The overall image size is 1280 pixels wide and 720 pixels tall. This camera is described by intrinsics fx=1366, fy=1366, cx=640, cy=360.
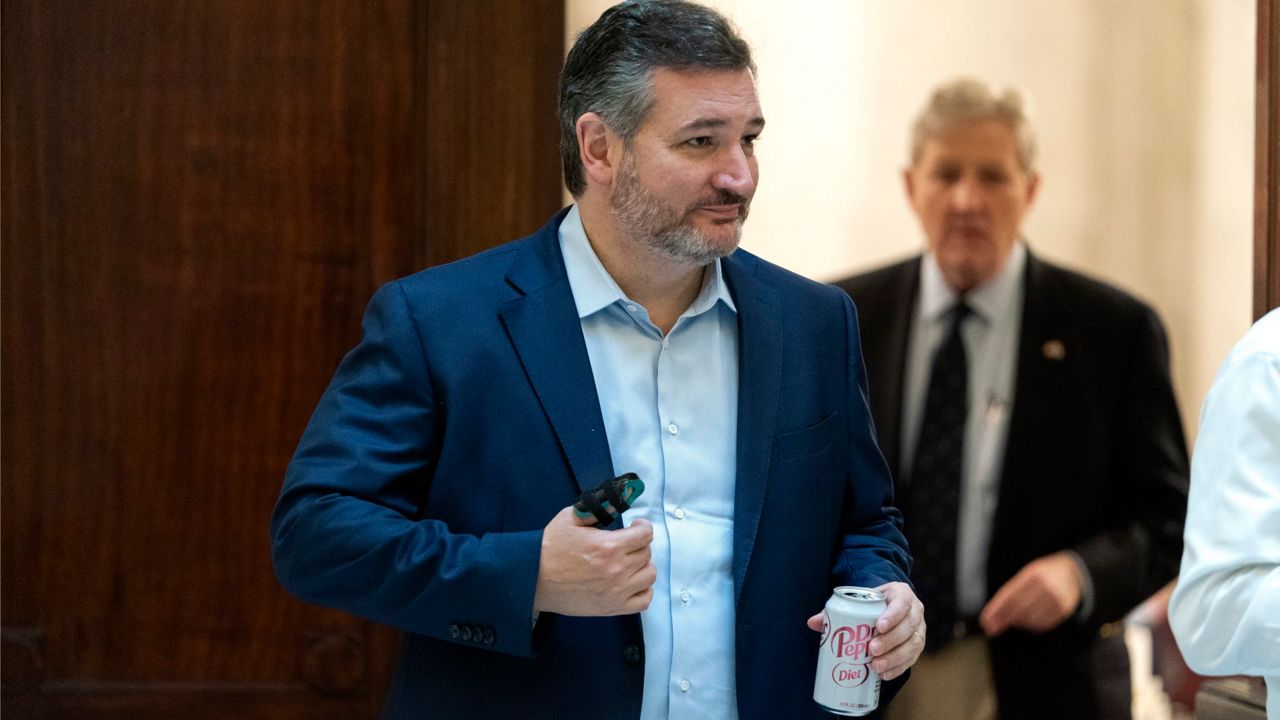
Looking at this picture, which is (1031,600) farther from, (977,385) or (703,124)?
(703,124)

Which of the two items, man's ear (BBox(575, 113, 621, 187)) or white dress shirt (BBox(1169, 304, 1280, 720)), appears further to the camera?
man's ear (BBox(575, 113, 621, 187))

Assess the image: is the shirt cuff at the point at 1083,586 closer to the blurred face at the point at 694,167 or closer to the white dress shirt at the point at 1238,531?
the white dress shirt at the point at 1238,531

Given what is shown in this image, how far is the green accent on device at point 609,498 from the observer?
169 centimetres

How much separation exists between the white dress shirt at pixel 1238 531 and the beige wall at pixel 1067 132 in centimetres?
151

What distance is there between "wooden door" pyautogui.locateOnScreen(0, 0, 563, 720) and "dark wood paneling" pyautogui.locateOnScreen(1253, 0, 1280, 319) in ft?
5.69

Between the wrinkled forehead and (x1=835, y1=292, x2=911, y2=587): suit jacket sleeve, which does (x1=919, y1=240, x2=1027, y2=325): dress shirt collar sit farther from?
the wrinkled forehead

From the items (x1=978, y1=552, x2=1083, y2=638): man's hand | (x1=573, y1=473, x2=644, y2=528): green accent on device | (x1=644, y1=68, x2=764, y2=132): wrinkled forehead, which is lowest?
(x1=978, y1=552, x2=1083, y2=638): man's hand

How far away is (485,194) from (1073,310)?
4.74 ft

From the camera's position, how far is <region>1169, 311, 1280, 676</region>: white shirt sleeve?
171 centimetres

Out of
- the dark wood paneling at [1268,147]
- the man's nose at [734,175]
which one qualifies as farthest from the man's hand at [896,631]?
the dark wood paneling at [1268,147]

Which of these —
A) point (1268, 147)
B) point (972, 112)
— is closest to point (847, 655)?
point (972, 112)

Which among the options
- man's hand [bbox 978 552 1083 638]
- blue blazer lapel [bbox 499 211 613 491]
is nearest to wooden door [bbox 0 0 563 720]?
blue blazer lapel [bbox 499 211 613 491]

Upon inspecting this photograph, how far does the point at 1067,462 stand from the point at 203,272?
206 centimetres

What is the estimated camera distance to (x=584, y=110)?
7.17ft
